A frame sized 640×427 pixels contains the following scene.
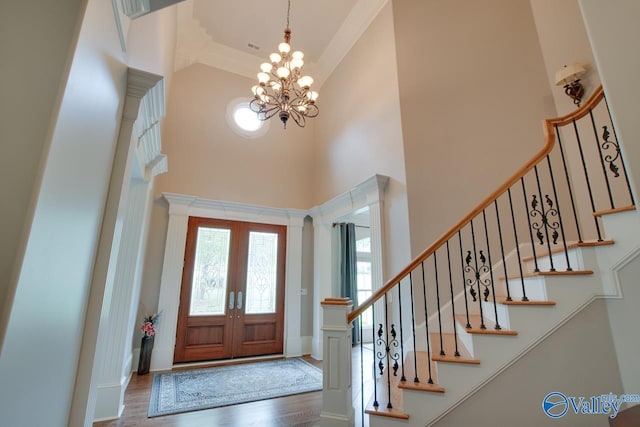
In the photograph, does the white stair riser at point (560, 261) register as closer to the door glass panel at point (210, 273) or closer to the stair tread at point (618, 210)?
the stair tread at point (618, 210)

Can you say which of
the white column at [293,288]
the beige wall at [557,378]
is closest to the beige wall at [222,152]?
the white column at [293,288]

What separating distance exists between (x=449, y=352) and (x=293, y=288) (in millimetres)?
3617

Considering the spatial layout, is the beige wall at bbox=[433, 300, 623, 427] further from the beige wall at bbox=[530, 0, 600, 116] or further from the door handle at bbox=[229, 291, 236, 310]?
the door handle at bbox=[229, 291, 236, 310]

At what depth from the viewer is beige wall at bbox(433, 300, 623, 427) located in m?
1.91

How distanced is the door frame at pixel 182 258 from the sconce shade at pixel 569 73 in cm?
439

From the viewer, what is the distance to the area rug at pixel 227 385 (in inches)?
130

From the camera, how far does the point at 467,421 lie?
217cm

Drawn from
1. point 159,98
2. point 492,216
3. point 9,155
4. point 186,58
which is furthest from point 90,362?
point 186,58

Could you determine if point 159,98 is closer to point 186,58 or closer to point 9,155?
point 9,155

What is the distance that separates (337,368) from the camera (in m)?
2.69

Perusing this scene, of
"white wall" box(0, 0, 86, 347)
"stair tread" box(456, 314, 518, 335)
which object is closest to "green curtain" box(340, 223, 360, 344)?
"stair tread" box(456, 314, 518, 335)

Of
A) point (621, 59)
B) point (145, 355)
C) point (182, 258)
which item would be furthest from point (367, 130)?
point (145, 355)

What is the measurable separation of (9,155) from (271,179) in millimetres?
5036

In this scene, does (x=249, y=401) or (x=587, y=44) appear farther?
(x=249, y=401)
